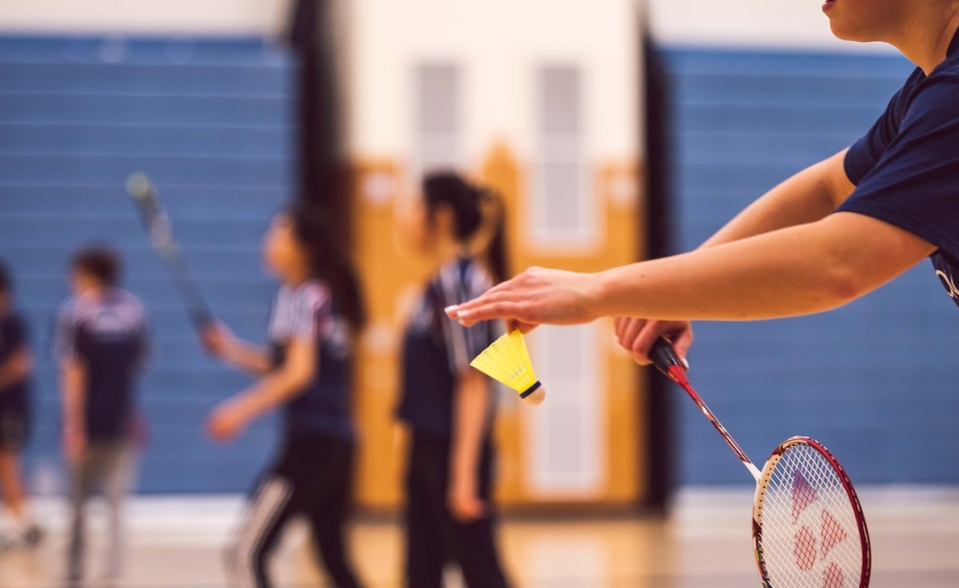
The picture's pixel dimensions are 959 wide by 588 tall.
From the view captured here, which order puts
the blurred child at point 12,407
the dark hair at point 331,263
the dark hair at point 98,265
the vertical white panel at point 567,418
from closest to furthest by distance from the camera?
the dark hair at point 331,263 < the dark hair at point 98,265 < the blurred child at point 12,407 < the vertical white panel at point 567,418

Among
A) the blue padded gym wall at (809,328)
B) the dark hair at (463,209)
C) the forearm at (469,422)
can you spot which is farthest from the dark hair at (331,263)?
the blue padded gym wall at (809,328)

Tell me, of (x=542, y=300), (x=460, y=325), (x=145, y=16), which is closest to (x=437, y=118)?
(x=145, y=16)

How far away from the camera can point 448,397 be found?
4.31 m

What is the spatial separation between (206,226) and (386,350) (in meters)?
1.82

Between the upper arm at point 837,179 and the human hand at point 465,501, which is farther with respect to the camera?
the human hand at point 465,501

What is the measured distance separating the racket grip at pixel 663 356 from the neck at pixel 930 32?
1.96 ft

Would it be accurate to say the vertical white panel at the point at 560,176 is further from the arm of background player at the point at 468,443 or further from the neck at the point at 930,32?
the neck at the point at 930,32

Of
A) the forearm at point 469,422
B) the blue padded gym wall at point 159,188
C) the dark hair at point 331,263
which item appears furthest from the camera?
the blue padded gym wall at point 159,188

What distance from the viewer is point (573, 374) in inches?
382

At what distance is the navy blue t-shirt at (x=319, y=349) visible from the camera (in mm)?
→ 4695

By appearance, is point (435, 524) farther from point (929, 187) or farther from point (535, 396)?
point (929, 187)

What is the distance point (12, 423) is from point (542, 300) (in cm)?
769

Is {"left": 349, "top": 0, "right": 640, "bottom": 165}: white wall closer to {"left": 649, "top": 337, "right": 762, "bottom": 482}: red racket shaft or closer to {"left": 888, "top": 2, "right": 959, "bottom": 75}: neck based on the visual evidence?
{"left": 649, "top": 337, "right": 762, "bottom": 482}: red racket shaft

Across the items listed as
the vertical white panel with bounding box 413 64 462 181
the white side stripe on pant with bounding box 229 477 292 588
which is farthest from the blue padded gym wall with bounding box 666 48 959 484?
the white side stripe on pant with bounding box 229 477 292 588
